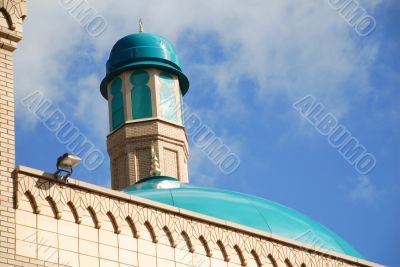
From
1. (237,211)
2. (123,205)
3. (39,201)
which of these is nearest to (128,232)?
(123,205)

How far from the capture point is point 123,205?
17.5 metres

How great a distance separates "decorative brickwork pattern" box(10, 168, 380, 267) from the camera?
16234 mm

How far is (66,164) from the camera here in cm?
1642

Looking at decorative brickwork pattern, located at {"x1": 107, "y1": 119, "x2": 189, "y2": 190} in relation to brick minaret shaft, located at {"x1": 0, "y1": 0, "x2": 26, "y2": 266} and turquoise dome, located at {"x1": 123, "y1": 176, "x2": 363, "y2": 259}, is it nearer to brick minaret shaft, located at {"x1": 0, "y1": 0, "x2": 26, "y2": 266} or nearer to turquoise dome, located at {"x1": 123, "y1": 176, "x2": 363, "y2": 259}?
turquoise dome, located at {"x1": 123, "y1": 176, "x2": 363, "y2": 259}

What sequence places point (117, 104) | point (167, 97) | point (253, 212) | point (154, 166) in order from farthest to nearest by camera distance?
point (117, 104), point (167, 97), point (154, 166), point (253, 212)

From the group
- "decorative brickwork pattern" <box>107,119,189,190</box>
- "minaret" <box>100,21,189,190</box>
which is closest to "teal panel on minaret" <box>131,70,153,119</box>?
"minaret" <box>100,21,189,190</box>

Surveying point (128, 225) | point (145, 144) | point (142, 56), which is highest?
point (142, 56)

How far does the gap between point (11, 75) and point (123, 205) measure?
2623mm

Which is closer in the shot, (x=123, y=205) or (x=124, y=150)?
(x=123, y=205)

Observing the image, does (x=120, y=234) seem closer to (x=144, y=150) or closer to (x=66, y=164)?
(x=66, y=164)

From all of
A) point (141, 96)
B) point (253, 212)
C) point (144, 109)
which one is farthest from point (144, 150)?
point (253, 212)

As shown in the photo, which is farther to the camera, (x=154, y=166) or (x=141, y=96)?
(x=141, y=96)

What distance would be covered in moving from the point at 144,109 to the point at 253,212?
28.3 feet

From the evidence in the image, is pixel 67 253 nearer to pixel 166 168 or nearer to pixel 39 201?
pixel 39 201
